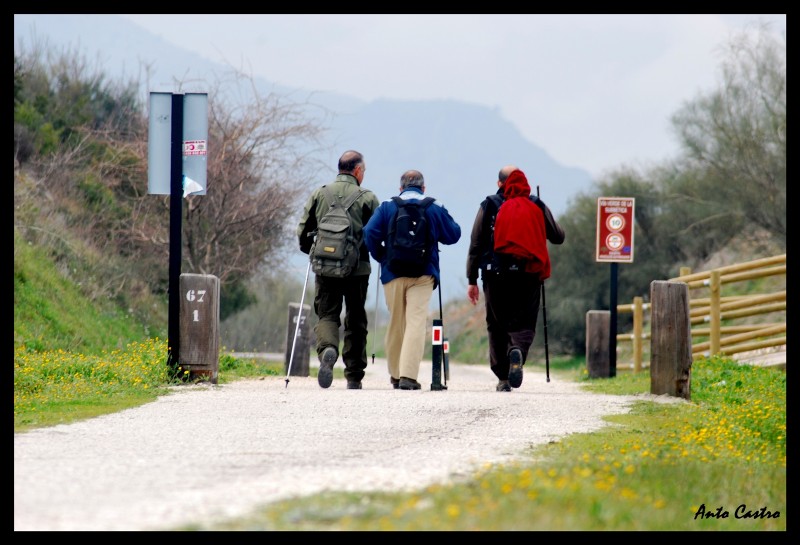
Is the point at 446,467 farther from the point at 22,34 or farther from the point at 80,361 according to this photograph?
the point at 22,34

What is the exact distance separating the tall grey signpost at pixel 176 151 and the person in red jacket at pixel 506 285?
2.85 m

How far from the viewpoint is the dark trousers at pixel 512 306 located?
12.8 meters

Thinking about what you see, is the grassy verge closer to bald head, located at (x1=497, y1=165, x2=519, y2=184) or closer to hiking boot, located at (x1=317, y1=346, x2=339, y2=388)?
hiking boot, located at (x1=317, y1=346, x2=339, y2=388)

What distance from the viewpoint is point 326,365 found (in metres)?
12.4

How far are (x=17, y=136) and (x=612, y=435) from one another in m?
17.4

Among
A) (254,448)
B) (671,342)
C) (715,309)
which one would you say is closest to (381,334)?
(715,309)

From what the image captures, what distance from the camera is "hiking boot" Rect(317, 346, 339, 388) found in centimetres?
1241

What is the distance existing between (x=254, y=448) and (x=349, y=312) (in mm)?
5376

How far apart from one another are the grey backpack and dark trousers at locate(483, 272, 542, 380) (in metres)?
1.42

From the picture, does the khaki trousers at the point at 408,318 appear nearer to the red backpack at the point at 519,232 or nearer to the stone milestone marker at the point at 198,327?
the red backpack at the point at 519,232

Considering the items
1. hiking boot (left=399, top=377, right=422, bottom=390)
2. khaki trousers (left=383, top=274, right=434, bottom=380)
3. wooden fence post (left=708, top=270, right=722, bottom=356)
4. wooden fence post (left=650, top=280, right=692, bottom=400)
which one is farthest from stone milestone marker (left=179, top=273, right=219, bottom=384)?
wooden fence post (left=708, top=270, right=722, bottom=356)

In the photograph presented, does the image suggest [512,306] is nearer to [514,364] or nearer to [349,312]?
[514,364]

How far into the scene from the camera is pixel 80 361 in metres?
13.1
